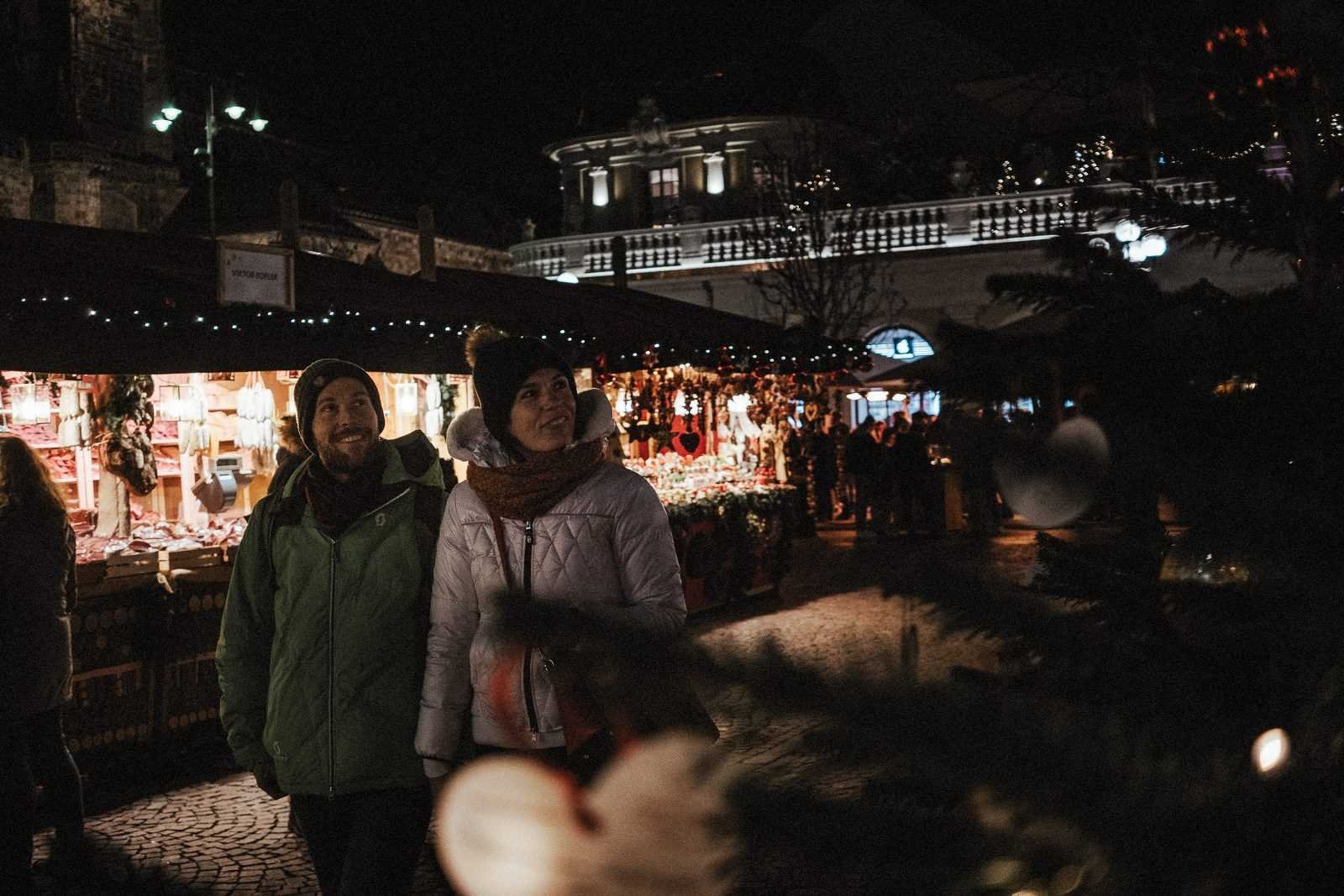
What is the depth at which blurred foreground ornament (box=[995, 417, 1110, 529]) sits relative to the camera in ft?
3.31

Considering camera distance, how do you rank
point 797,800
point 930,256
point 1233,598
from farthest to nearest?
point 930,256, point 1233,598, point 797,800

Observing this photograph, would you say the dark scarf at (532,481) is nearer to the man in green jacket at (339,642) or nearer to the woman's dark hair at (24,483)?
the man in green jacket at (339,642)

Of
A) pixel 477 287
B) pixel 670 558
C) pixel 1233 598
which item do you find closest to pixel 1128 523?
pixel 1233 598

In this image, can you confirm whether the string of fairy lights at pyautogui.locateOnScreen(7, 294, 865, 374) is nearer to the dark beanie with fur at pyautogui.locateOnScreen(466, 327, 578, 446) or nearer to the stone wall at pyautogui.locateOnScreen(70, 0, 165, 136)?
the dark beanie with fur at pyautogui.locateOnScreen(466, 327, 578, 446)

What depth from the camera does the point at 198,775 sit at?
708 cm

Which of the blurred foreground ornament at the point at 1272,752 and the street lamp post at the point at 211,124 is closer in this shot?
the blurred foreground ornament at the point at 1272,752

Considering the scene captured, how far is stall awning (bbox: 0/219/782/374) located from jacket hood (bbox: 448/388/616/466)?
3802 mm

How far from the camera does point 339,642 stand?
3.28 meters

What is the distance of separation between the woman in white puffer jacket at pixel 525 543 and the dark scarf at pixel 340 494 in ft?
1.04

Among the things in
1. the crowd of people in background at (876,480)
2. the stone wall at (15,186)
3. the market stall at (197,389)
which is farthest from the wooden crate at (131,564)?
the stone wall at (15,186)

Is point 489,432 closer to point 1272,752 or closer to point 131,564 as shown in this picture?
point 1272,752

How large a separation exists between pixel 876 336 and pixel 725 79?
9.68 meters

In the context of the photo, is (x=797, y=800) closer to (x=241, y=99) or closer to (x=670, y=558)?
(x=670, y=558)

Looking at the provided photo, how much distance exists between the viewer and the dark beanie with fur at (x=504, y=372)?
3244mm
